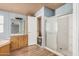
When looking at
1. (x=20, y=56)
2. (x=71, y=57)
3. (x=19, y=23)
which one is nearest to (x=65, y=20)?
(x=71, y=57)

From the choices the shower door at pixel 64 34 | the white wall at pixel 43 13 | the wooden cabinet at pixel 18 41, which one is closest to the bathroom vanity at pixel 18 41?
the wooden cabinet at pixel 18 41

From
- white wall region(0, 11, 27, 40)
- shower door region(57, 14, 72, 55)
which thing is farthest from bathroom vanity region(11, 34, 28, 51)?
shower door region(57, 14, 72, 55)

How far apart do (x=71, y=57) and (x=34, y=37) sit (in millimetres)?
734

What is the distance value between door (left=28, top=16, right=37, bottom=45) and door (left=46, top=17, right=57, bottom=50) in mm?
226

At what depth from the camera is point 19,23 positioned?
1849 millimetres

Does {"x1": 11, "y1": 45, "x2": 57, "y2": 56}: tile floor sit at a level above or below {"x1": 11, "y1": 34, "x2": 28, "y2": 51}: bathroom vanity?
below

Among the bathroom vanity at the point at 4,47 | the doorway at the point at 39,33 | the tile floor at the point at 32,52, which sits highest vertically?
the doorway at the point at 39,33

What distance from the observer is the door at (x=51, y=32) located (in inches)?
71.4

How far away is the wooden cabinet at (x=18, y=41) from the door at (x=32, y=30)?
76 mm

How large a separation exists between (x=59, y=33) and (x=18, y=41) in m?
0.78

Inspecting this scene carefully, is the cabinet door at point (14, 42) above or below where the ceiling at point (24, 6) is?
below

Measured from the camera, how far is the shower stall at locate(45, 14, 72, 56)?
1.75 meters

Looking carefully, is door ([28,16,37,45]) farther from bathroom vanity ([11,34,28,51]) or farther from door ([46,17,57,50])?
door ([46,17,57,50])

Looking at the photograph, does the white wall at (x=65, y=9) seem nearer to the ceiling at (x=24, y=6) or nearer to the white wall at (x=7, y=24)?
the ceiling at (x=24, y=6)
